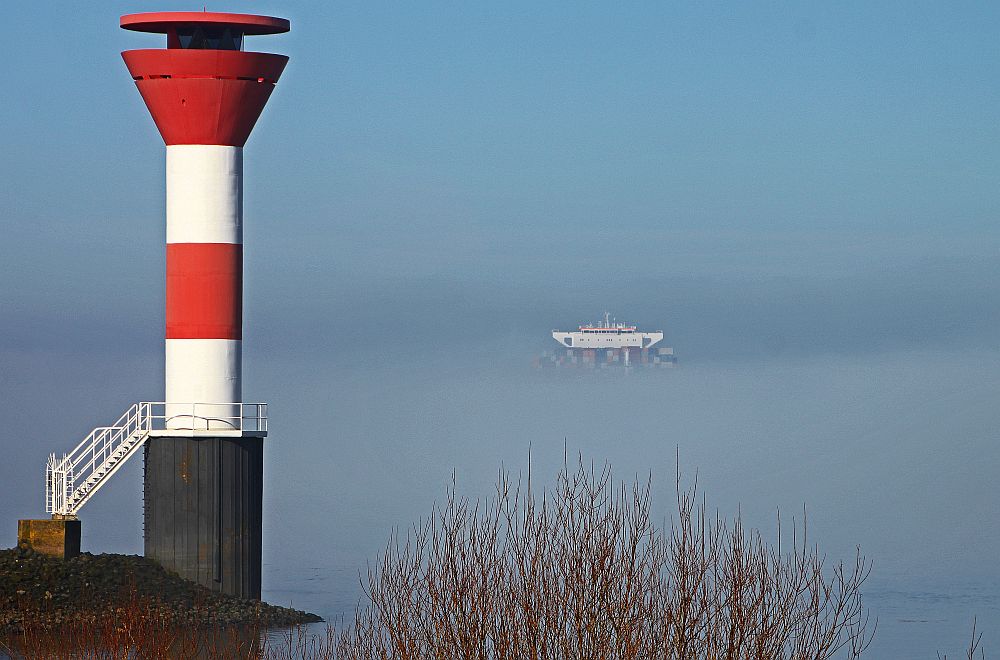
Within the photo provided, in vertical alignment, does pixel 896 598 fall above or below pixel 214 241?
below

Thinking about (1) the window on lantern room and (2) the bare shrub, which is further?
(1) the window on lantern room

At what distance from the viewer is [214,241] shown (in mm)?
29141

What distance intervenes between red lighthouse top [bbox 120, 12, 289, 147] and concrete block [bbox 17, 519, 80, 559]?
654 centimetres

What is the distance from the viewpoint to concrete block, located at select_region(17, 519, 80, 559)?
94.1 ft

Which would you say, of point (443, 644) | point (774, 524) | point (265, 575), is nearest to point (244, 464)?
point (443, 644)

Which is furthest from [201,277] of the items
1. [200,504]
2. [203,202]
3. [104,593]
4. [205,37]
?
[104,593]

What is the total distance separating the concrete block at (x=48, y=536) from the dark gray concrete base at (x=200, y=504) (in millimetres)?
1363

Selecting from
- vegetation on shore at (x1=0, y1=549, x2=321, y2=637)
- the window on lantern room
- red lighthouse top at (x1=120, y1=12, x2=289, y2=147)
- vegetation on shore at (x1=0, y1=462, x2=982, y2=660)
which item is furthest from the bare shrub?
the window on lantern room

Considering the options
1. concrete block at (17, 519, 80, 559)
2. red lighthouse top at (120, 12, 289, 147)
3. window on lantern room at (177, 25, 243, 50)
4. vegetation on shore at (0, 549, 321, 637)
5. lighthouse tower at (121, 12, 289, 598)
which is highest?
window on lantern room at (177, 25, 243, 50)

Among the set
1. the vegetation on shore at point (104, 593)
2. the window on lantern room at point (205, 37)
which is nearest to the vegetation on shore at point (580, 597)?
the vegetation on shore at point (104, 593)

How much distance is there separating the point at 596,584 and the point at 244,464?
1614 cm

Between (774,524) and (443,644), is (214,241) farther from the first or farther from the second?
(774,524)

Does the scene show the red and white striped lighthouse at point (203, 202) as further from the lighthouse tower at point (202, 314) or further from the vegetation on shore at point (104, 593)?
the vegetation on shore at point (104, 593)

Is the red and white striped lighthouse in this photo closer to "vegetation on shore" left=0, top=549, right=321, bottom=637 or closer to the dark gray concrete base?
the dark gray concrete base
